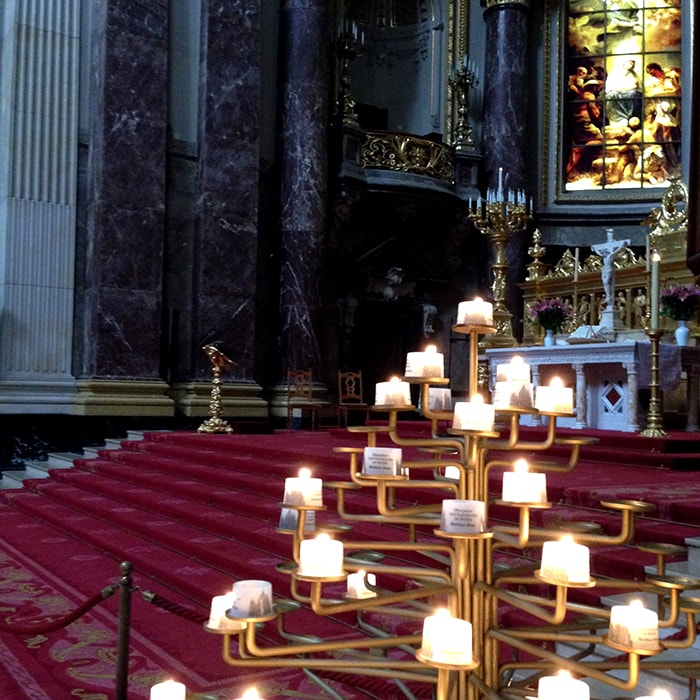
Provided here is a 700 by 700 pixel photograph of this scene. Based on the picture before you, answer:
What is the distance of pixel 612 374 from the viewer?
26.5ft

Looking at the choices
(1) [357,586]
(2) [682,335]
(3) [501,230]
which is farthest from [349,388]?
(1) [357,586]

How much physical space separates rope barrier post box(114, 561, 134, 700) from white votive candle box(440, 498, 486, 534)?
1.44 metres

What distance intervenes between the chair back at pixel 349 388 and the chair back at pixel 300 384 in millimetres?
494

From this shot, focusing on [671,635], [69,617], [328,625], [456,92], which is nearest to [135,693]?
[69,617]

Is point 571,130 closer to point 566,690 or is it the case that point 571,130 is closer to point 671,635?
point 671,635

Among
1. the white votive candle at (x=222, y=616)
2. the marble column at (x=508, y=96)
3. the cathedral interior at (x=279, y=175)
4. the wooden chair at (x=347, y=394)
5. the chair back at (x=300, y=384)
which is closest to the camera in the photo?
the white votive candle at (x=222, y=616)

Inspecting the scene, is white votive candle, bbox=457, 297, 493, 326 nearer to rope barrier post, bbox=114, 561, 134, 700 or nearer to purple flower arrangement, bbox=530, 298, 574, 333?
rope barrier post, bbox=114, 561, 134, 700

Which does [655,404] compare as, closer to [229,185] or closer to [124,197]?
[229,185]

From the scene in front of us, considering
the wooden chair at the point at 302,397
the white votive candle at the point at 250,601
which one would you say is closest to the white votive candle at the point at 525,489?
the white votive candle at the point at 250,601

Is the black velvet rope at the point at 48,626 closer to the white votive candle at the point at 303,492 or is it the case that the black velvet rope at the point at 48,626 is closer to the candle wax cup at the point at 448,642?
the white votive candle at the point at 303,492

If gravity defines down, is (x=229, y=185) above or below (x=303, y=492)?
above

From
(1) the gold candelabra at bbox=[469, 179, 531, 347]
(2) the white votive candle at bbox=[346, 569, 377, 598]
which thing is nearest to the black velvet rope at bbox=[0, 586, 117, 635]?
(2) the white votive candle at bbox=[346, 569, 377, 598]

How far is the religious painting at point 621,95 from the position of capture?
1448cm

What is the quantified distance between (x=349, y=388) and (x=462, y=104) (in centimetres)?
555
